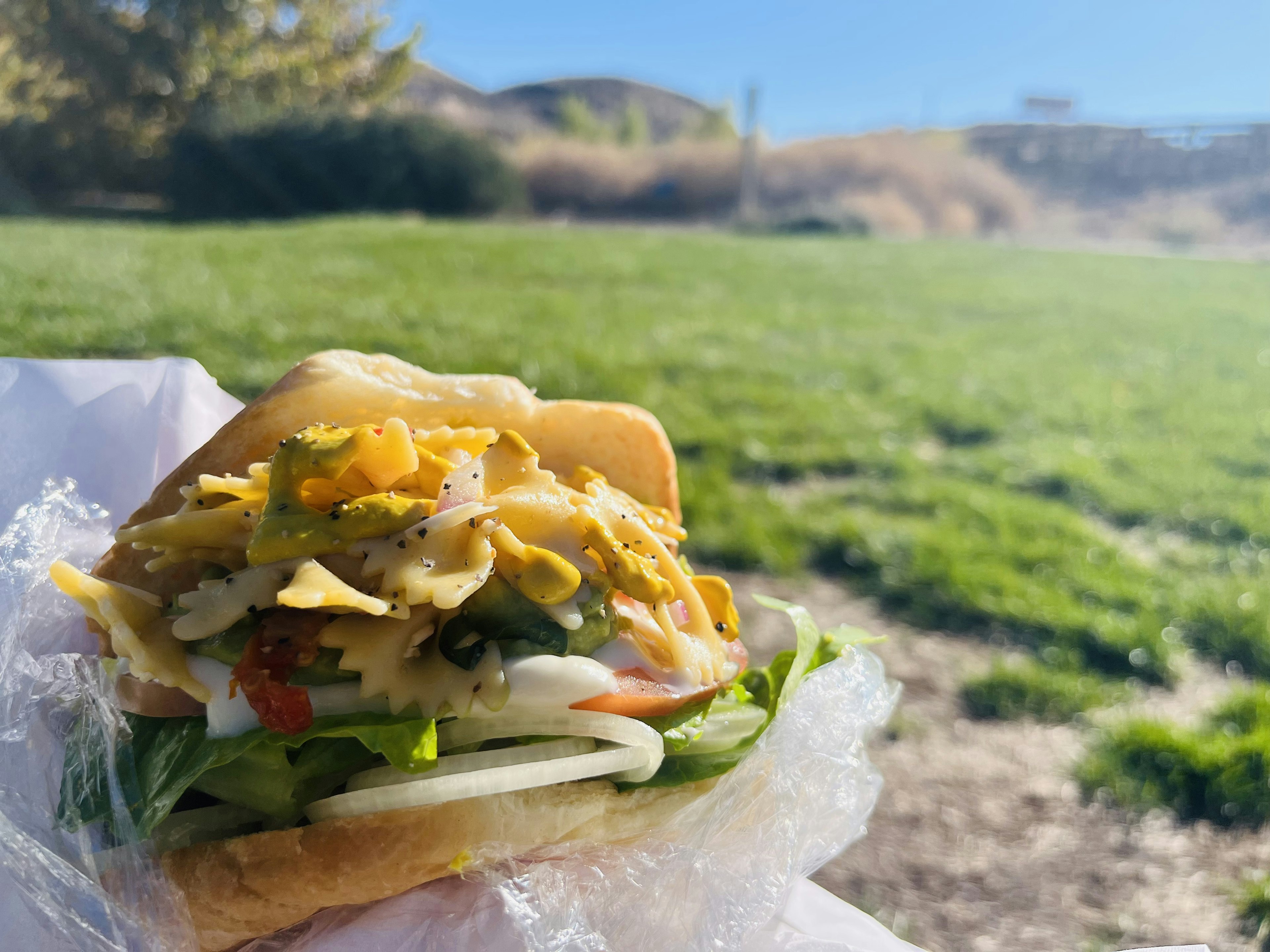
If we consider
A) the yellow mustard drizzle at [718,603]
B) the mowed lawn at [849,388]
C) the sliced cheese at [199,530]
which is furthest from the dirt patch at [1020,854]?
the sliced cheese at [199,530]

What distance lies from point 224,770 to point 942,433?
6.56 m

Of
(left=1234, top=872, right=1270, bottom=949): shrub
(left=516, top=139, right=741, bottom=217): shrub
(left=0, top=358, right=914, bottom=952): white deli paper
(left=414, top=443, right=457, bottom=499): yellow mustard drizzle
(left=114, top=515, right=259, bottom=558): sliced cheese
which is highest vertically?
(left=516, top=139, right=741, bottom=217): shrub

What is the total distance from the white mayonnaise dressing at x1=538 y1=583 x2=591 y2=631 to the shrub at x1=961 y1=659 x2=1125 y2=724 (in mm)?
2577

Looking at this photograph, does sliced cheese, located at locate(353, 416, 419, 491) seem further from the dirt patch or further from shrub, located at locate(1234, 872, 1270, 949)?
shrub, located at locate(1234, 872, 1270, 949)

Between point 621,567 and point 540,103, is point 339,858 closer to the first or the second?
point 621,567

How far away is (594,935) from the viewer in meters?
1.29

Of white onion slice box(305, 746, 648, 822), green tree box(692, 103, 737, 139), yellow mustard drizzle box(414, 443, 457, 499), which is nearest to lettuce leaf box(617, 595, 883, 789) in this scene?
white onion slice box(305, 746, 648, 822)

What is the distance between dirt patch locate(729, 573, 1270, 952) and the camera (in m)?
2.35

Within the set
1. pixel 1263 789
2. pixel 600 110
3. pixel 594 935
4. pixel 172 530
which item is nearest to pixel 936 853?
pixel 1263 789

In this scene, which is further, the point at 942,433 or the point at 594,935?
the point at 942,433

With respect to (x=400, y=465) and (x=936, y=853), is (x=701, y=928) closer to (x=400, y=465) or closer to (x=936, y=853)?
(x=400, y=465)

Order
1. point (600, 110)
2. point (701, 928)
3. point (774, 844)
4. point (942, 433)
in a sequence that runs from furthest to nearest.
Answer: point (600, 110)
point (942, 433)
point (774, 844)
point (701, 928)

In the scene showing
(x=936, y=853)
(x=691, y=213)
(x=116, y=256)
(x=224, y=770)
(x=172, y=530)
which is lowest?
(x=936, y=853)

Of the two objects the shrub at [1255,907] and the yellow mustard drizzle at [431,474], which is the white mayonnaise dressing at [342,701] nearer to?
→ the yellow mustard drizzle at [431,474]
